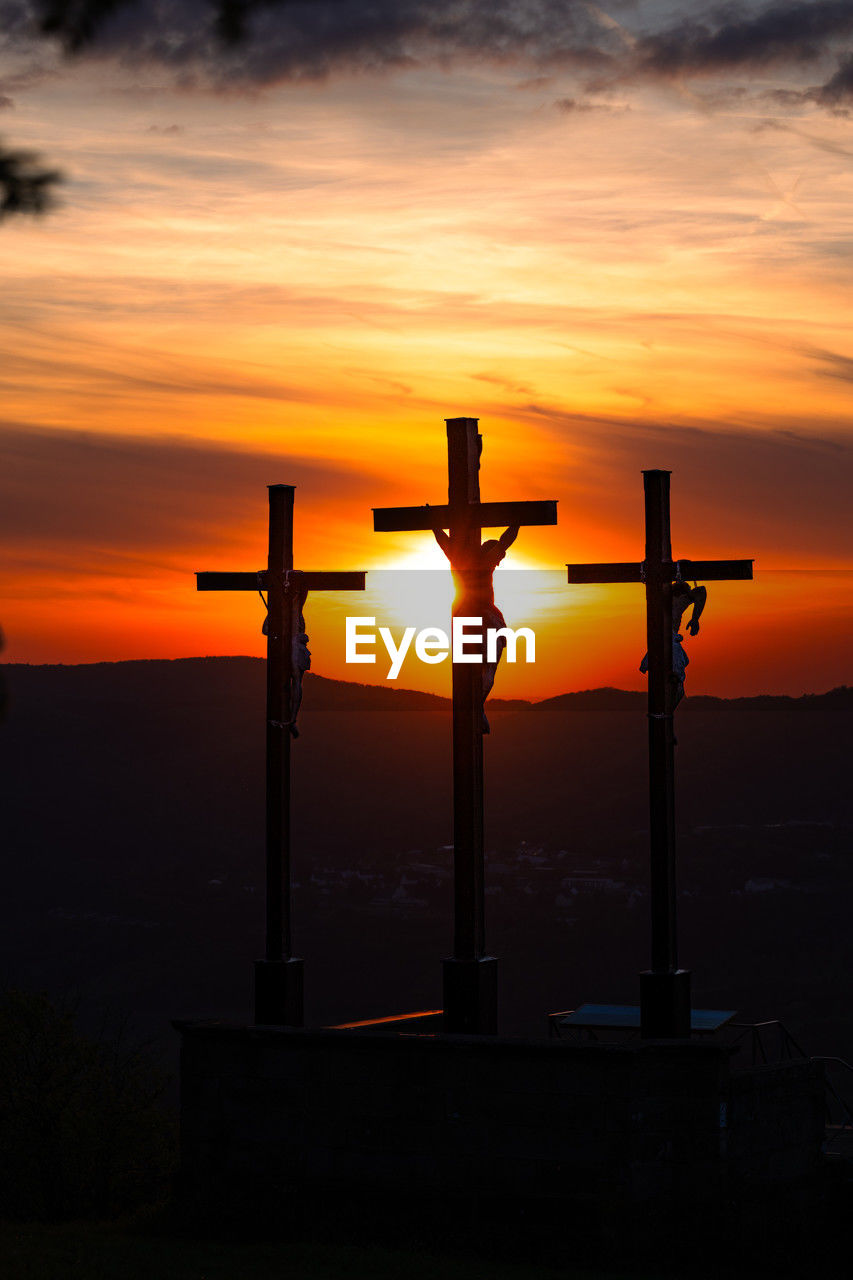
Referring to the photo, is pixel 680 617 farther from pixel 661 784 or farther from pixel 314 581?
pixel 314 581

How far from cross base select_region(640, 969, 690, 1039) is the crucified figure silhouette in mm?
3174

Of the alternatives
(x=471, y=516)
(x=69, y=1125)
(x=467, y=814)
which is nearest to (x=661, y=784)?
(x=467, y=814)

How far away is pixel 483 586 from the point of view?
1866 cm

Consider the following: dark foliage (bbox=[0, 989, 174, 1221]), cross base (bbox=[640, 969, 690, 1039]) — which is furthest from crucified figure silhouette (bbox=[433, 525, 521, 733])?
dark foliage (bbox=[0, 989, 174, 1221])

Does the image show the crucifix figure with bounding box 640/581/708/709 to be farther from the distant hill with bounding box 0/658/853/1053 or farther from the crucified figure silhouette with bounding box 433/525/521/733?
the distant hill with bounding box 0/658/853/1053

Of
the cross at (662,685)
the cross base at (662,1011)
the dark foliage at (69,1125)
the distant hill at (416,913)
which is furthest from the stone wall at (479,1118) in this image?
the distant hill at (416,913)

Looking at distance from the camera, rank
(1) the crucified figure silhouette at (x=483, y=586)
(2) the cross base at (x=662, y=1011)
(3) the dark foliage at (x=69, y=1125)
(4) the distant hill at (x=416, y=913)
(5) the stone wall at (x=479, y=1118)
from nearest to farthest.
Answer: (5) the stone wall at (x=479, y=1118) → (2) the cross base at (x=662, y=1011) → (1) the crucified figure silhouette at (x=483, y=586) → (3) the dark foliage at (x=69, y=1125) → (4) the distant hill at (x=416, y=913)

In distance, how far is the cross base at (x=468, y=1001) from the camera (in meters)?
17.9

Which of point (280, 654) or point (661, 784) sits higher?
point (280, 654)

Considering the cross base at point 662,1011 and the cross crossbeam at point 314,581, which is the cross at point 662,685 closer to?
the cross base at point 662,1011

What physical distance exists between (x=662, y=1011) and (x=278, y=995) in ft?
13.6

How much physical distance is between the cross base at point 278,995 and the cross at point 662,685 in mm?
3750

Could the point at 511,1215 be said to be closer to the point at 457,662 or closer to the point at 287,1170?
the point at 287,1170

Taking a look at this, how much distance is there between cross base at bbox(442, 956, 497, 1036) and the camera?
17922mm
